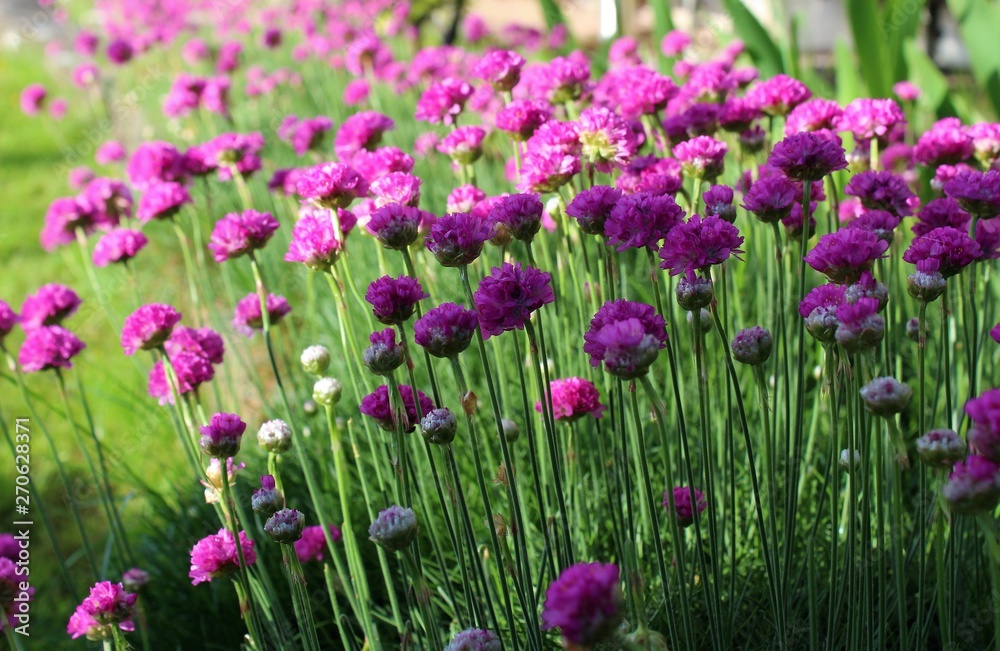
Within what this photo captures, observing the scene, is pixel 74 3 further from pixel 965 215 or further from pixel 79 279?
pixel 965 215

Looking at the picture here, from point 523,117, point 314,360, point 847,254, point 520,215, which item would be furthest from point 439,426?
point 523,117

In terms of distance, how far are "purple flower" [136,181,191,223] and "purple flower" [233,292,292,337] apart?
367 millimetres

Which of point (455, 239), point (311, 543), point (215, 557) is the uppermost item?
point (455, 239)

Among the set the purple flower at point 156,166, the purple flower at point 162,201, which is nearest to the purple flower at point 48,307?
the purple flower at point 162,201

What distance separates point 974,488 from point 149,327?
4.46ft

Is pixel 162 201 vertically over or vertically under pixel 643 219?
over

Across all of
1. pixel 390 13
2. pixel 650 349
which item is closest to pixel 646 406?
pixel 650 349

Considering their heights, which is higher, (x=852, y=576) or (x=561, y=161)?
(x=561, y=161)

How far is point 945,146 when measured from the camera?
69.5 inches

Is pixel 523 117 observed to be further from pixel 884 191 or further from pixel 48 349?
pixel 48 349

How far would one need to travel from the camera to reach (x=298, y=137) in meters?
2.54

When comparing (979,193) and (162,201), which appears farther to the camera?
(162,201)

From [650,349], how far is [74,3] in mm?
13065

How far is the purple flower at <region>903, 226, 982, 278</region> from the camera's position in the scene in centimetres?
123
